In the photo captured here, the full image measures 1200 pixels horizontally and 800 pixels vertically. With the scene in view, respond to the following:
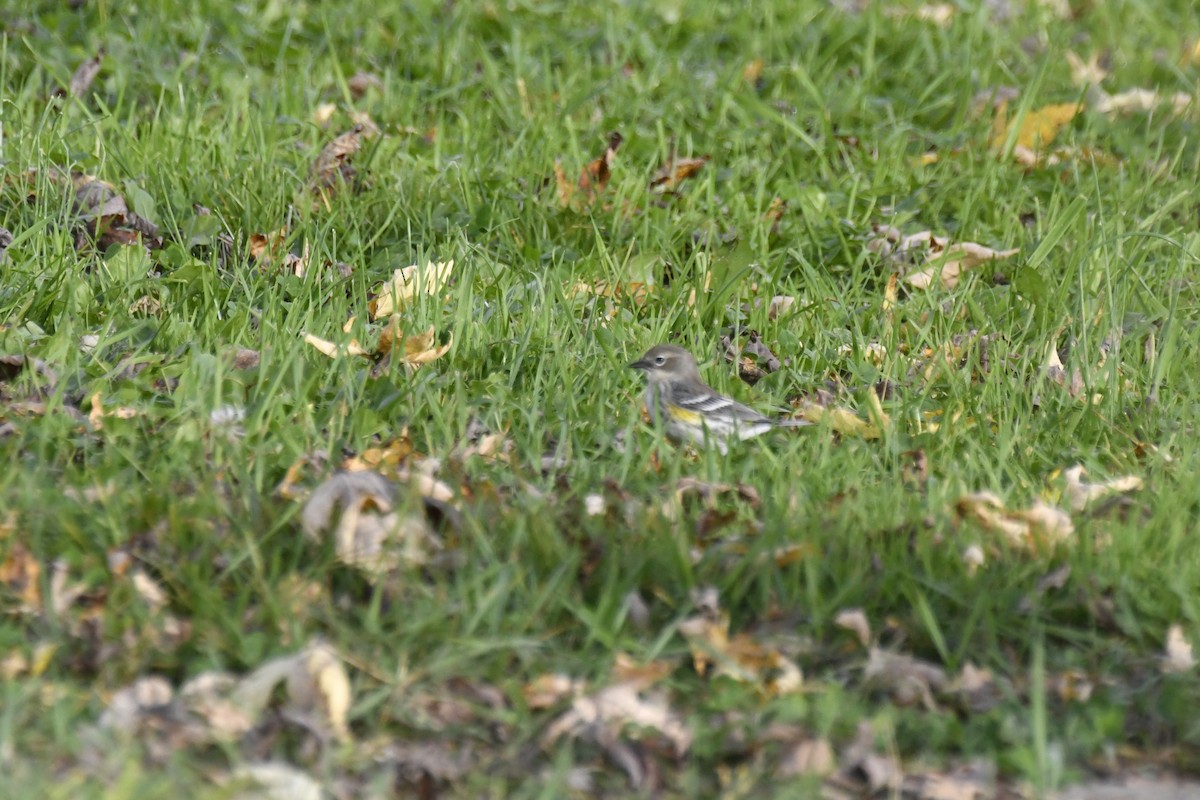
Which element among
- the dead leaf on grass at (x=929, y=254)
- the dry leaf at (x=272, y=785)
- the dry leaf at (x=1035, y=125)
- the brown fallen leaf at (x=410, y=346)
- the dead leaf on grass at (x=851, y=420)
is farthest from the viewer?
the dry leaf at (x=1035, y=125)

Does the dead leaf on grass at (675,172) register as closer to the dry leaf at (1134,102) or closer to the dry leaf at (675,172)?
the dry leaf at (675,172)

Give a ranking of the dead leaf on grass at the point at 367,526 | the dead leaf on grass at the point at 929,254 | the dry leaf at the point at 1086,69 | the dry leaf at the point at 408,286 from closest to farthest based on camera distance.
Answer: the dead leaf on grass at the point at 367,526, the dry leaf at the point at 408,286, the dead leaf on grass at the point at 929,254, the dry leaf at the point at 1086,69

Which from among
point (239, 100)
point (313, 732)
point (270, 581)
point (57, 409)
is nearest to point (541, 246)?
point (239, 100)

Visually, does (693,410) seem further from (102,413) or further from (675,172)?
(675,172)

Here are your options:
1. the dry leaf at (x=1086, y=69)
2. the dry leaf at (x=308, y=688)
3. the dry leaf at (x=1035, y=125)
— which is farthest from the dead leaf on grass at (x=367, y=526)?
the dry leaf at (x=1086, y=69)

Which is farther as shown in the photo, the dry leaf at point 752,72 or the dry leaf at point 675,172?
the dry leaf at point 752,72

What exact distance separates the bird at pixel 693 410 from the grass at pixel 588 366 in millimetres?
81

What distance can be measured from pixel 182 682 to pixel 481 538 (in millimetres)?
817

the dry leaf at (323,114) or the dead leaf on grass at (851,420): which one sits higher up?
the dead leaf on grass at (851,420)

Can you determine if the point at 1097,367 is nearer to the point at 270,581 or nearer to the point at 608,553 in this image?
the point at 608,553

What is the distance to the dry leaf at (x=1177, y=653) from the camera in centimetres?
385

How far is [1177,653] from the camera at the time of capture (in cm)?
389

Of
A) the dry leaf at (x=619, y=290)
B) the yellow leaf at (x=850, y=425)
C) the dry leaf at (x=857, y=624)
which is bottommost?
the dry leaf at (x=619, y=290)

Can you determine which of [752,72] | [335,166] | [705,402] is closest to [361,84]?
[335,166]
